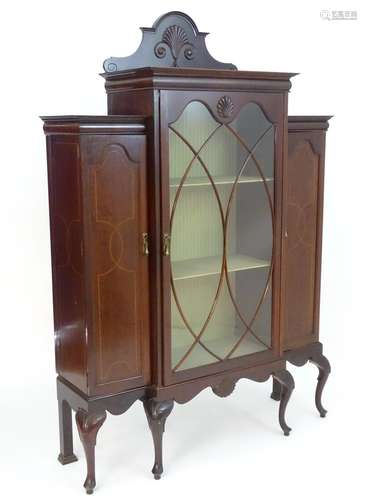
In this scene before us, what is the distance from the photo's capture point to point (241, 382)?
121 inches

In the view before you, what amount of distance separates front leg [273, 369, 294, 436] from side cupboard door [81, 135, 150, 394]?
1.80ft

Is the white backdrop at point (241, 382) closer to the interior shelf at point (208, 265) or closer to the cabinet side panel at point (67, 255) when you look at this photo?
the cabinet side panel at point (67, 255)

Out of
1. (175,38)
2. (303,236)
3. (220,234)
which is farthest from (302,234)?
(175,38)

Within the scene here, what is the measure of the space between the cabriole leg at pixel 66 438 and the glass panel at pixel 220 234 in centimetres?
42

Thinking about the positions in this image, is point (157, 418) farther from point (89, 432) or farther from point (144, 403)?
point (89, 432)

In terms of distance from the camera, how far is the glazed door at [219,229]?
7.17ft

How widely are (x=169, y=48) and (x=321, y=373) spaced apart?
1.34 meters

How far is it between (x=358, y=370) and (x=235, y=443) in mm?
902

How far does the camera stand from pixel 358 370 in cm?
319

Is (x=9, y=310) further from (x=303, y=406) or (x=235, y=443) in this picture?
(x=303, y=406)

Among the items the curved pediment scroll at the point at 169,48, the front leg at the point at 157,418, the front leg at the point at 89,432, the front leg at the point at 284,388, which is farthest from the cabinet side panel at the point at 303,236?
the front leg at the point at 89,432

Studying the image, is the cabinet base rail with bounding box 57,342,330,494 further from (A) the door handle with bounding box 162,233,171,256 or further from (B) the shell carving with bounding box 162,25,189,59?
(B) the shell carving with bounding box 162,25,189,59

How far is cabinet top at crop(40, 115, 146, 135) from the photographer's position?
6.57 feet

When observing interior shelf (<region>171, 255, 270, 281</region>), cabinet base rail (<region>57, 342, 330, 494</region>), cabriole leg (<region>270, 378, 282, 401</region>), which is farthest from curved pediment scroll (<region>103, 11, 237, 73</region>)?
cabriole leg (<region>270, 378, 282, 401</region>)
